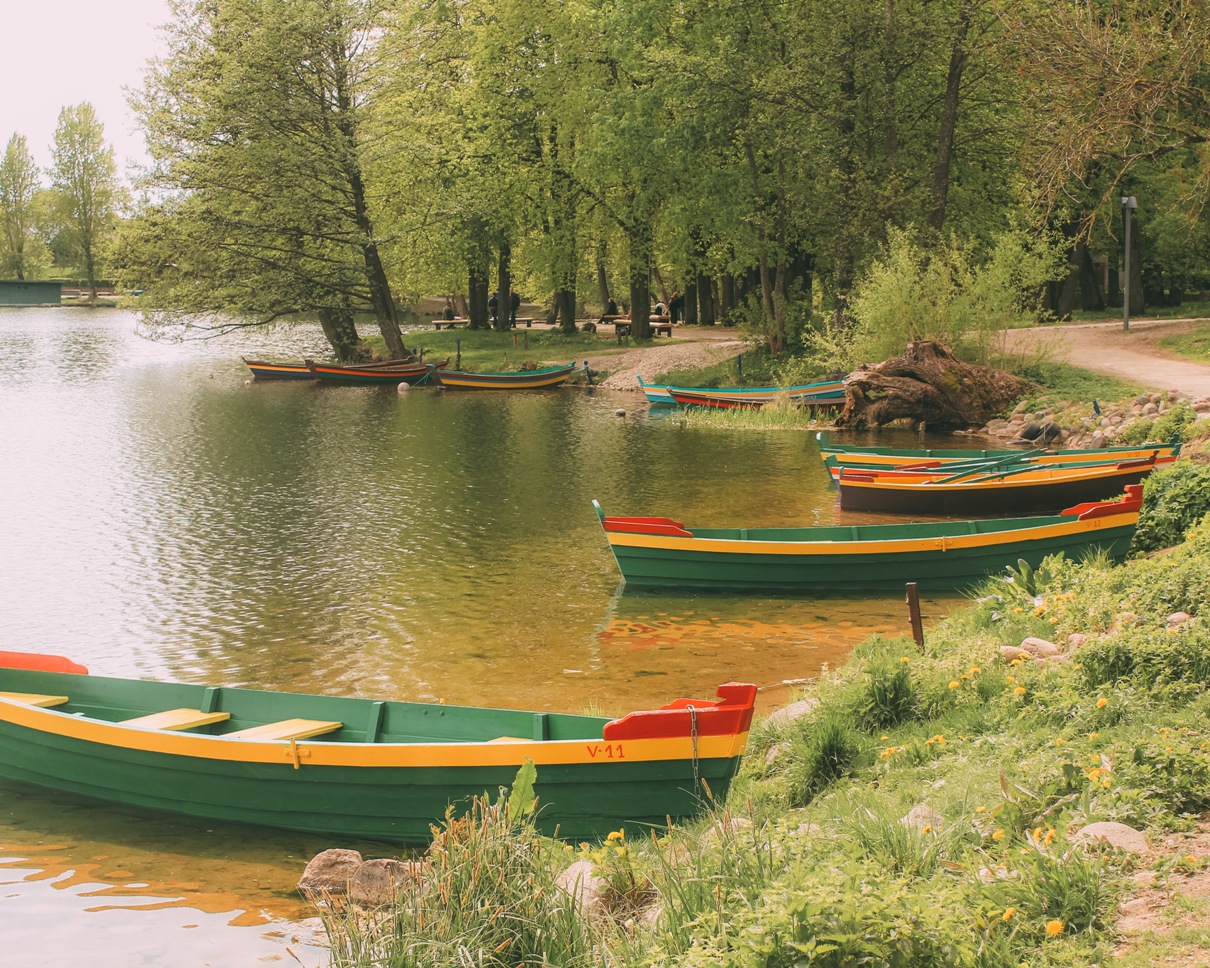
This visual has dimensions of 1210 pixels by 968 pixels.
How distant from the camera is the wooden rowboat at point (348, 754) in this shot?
7.34 m

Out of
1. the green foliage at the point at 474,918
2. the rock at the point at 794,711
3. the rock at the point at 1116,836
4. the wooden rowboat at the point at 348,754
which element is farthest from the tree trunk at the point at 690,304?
the green foliage at the point at 474,918

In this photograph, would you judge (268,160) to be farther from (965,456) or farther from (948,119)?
(965,456)

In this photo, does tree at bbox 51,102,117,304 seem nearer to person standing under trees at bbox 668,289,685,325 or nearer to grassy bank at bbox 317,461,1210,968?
person standing under trees at bbox 668,289,685,325

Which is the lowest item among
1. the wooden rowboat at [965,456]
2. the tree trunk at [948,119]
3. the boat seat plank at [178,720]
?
the boat seat plank at [178,720]

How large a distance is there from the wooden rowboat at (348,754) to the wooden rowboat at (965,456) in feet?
35.6

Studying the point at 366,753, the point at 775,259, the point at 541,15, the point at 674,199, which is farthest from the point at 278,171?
the point at 366,753

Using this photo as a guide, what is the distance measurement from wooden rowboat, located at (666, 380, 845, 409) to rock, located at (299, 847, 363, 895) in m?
22.9

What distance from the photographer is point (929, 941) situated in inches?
168

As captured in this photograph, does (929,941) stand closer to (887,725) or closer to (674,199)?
(887,725)

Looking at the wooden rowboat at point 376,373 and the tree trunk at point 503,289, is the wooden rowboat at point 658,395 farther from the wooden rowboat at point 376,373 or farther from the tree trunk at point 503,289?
the tree trunk at point 503,289

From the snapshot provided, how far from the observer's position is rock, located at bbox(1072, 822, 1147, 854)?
521 centimetres

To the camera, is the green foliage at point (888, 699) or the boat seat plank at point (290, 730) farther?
the boat seat plank at point (290, 730)

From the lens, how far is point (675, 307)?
179 ft

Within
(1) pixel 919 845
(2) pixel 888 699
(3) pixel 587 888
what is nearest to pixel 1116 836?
(1) pixel 919 845
